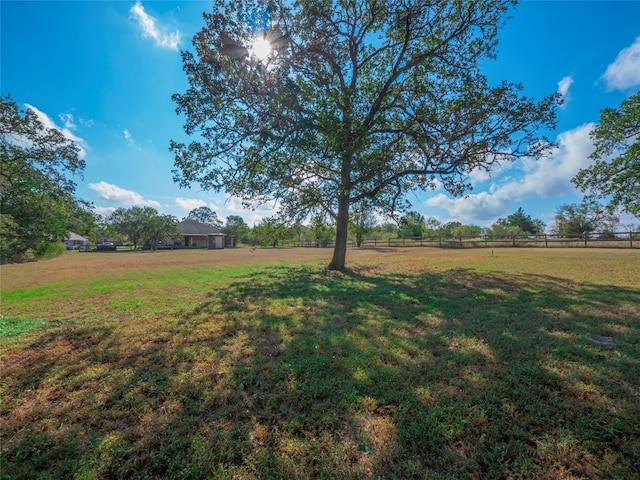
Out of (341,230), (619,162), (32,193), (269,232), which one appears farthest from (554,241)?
(32,193)

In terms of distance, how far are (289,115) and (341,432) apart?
28.6 feet

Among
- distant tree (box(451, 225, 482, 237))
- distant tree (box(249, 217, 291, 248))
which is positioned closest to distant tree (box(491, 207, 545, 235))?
distant tree (box(451, 225, 482, 237))

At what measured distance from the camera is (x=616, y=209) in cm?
1156

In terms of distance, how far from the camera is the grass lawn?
1.84 m

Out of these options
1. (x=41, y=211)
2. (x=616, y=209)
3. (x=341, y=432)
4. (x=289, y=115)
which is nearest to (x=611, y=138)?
(x=616, y=209)

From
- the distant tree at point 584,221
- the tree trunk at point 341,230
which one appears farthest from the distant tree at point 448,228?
the tree trunk at point 341,230

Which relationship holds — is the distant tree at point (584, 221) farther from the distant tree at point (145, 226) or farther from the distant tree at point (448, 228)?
the distant tree at point (145, 226)

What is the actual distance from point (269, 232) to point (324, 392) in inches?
385

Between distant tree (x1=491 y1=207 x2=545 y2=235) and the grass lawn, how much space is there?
69.7 m

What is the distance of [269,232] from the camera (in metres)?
11.9

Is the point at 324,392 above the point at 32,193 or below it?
below

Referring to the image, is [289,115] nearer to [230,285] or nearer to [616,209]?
[230,285]

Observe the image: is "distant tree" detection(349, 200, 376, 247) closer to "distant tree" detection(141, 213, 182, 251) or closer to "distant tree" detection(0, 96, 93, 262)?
"distant tree" detection(0, 96, 93, 262)

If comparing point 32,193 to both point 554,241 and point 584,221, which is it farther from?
point 584,221
